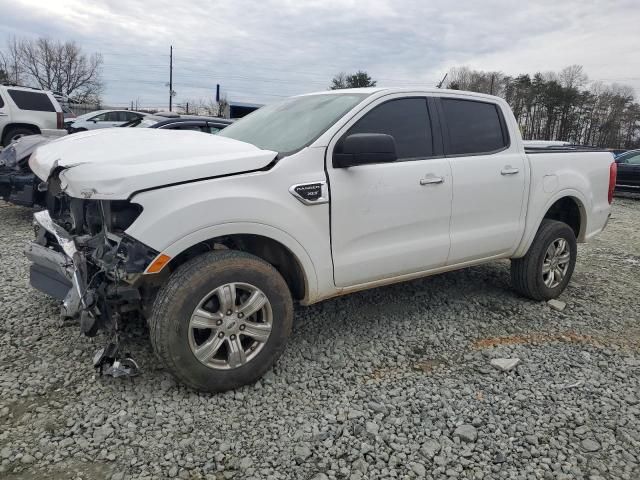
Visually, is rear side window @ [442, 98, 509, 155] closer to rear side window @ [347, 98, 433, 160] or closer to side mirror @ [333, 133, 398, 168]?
rear side window @ [347, 98, 433, 160]

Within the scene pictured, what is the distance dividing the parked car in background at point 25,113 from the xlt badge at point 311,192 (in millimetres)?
11205

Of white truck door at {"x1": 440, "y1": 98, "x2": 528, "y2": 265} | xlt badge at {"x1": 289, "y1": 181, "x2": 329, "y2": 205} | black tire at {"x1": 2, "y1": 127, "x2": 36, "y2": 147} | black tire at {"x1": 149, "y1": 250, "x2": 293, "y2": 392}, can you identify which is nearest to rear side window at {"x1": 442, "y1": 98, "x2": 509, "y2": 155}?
white truck door at {"x1": 440, "y1": 98, "x2": 528, "y2": 265}

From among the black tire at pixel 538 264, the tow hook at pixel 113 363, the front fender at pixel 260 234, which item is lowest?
the tow hook at pixel 113 363

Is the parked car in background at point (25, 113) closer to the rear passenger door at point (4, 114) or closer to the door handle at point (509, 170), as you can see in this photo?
the rear passenger door at point (4, 114)

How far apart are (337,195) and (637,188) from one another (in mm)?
13256

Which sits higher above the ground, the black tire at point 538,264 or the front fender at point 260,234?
the front fender at point 260,234

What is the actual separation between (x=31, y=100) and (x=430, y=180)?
12.3m

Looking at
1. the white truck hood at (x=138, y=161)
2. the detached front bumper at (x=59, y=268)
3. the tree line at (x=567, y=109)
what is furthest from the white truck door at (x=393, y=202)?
the tree line at (x=567, y=109)

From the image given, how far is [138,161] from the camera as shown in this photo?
2666 millimetres

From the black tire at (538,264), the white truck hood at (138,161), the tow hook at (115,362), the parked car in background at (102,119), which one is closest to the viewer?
the white truck hood at (138,161)

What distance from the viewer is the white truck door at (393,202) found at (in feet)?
10.3

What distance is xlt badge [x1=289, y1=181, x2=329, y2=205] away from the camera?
2.94 m

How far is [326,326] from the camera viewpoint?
12.6ft

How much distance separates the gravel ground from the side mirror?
134cm
